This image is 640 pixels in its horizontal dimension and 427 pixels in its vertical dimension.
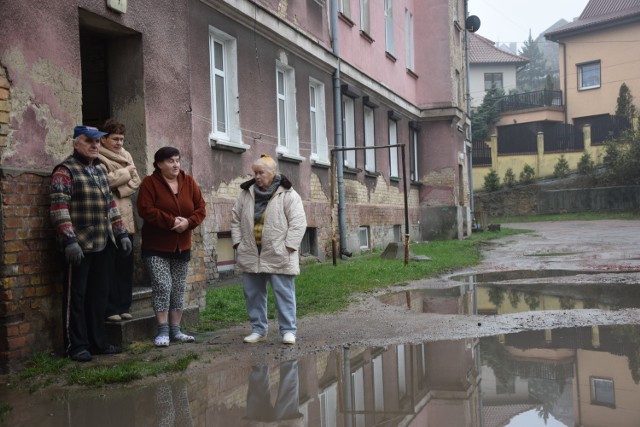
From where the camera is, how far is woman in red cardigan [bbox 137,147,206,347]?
21.8 feet

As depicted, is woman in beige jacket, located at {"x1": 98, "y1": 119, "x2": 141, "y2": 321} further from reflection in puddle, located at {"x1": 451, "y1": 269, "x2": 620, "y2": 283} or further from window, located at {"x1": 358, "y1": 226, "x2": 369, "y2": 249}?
window, located at {"x1": 358, "y1": 226, "x2": 369, "y2": 249}

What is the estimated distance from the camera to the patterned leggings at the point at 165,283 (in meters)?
6.66

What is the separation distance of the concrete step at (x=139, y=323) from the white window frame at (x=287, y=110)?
267 inches

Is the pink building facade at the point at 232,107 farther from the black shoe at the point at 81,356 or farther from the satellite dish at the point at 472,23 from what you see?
the satellite dish at the point at 472,23

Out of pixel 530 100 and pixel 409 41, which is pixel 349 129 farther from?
pixel 530 100

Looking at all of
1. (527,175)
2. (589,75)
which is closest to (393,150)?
(527,175)

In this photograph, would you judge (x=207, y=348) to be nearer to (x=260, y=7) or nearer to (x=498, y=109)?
(x=260, y=7)

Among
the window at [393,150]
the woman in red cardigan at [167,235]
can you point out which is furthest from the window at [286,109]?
the window at [393,150]

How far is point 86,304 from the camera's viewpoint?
20.4ft

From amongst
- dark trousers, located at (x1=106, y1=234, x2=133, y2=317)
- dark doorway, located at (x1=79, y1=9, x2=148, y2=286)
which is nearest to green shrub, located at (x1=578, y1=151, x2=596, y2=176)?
dark doorway, located at (x1=79, y1=9, x2=148, y2=286)

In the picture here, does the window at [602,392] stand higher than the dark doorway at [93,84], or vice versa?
the dark doorway at [93,84]

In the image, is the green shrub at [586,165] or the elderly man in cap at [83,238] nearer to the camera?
the elderly man in cap at [83,238]

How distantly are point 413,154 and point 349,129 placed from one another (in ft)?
21.5

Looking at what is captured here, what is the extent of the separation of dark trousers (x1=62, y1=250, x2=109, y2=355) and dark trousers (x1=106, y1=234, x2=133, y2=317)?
1.08 feet
